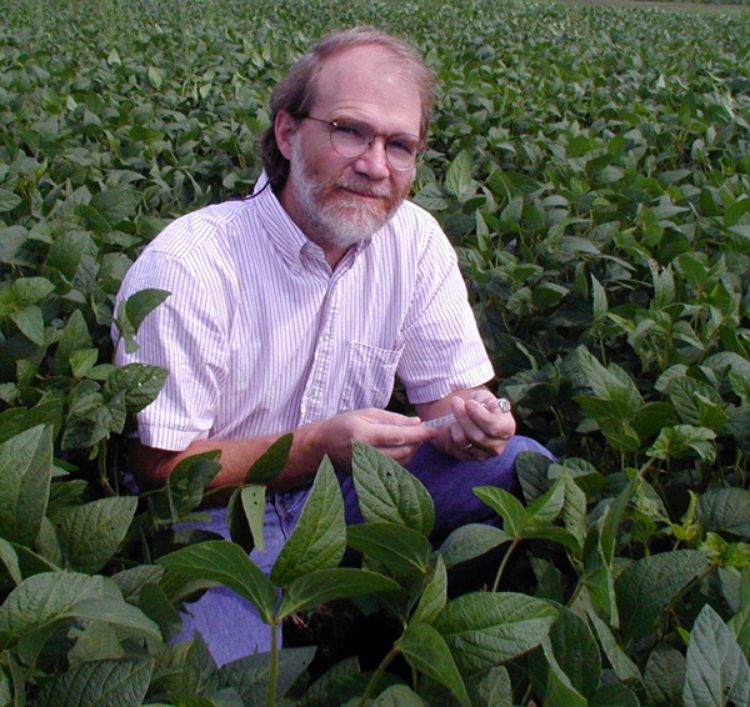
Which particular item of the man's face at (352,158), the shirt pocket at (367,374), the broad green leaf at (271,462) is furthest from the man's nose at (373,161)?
the broad green leaf at (271,462)

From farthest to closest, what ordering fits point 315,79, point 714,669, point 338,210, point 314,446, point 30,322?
point 315,79
point 338,210
point 314,446
point 30,322
point 714,669

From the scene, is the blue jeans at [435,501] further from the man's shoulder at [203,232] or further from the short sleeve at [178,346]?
the man's shoulder at [203,232]

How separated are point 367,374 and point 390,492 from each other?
4.03 ft

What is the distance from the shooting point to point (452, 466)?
2496 millimetres

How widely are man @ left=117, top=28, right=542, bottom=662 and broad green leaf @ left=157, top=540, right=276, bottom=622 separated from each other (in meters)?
1.08

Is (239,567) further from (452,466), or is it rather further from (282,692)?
(452,466)

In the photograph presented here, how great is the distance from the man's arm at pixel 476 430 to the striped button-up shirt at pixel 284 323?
0.28 meters

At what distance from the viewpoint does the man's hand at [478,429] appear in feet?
7.36

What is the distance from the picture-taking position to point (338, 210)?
2418mm

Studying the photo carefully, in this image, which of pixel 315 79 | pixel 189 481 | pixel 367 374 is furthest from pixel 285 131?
pixel 189 481

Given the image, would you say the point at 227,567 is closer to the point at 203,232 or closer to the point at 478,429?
the point at 478,429

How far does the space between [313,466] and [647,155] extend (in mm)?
2892

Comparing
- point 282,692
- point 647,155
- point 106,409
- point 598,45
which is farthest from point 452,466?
point 598,45

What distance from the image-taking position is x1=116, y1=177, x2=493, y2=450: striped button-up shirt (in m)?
2.24
